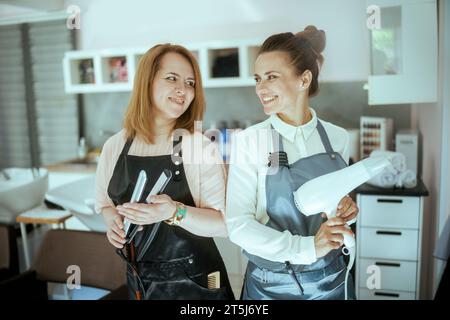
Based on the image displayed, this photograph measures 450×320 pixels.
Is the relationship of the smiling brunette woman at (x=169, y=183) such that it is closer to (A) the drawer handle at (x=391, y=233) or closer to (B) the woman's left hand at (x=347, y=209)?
(B) the woman's left hand at (x=347, y=209)

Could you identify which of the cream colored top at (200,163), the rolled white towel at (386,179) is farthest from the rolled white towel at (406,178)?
the cream colored top at (200,163)

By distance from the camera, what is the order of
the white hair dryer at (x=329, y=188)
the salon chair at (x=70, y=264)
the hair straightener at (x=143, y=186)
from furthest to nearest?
the salon chair at (x=70, y=264)
the hair straightener at (x=143, y=186)
the white hair dryer at (x=329, y=188)

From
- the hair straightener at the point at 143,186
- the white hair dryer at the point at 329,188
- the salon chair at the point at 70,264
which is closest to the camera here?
the white hair dryer at the point at 329,188

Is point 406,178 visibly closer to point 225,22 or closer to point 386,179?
point 386,179

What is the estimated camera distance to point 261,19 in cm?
146

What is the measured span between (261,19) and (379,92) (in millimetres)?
434

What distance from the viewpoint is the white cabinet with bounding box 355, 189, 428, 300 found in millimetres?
1450

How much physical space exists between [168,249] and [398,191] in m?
0.75

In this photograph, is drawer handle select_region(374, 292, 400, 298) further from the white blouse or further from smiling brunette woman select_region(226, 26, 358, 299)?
the white blouse

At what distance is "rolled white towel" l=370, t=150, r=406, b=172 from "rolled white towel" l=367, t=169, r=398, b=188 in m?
0.03

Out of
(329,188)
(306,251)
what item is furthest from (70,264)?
(329,188)

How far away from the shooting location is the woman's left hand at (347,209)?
4.48 ft

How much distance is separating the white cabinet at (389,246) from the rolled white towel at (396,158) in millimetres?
82

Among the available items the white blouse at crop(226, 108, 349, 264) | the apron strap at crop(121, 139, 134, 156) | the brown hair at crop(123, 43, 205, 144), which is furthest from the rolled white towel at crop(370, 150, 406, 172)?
the apron strap at crop(121, 139, 134, 156)
